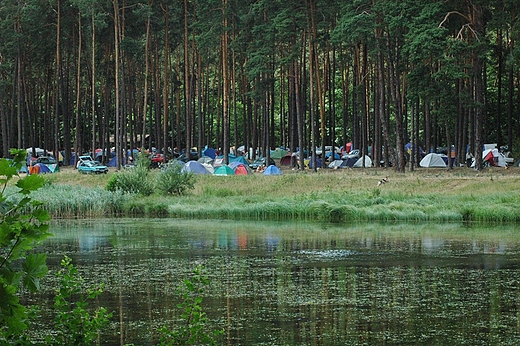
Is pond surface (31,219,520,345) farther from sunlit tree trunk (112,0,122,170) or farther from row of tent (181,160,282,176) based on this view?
sunlit tree trunk (112,0,122,170)

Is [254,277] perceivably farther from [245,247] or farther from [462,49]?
[462,49]

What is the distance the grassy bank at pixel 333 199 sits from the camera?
34.6 meters

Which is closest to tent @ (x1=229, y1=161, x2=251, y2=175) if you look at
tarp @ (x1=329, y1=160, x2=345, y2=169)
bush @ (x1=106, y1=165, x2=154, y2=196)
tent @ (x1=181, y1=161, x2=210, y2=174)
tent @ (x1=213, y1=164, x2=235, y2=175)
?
tent @ (x1=213, y1=164, x2=235, y2=175)

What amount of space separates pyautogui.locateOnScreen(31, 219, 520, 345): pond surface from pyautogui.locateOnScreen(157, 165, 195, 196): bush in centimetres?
1180

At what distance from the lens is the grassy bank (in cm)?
3459

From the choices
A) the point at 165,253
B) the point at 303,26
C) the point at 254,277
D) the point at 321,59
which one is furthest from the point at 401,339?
the point at 321,59

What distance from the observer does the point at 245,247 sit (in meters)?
24.7

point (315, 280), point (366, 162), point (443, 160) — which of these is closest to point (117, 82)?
point (366, 162)

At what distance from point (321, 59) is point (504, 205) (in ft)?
128

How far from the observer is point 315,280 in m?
18.1

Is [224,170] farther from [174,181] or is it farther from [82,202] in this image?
[82,202]

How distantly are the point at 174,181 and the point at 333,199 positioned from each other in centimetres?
883

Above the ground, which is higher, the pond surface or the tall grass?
the tall grass

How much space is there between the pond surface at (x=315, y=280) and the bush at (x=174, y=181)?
11797 millimetres
